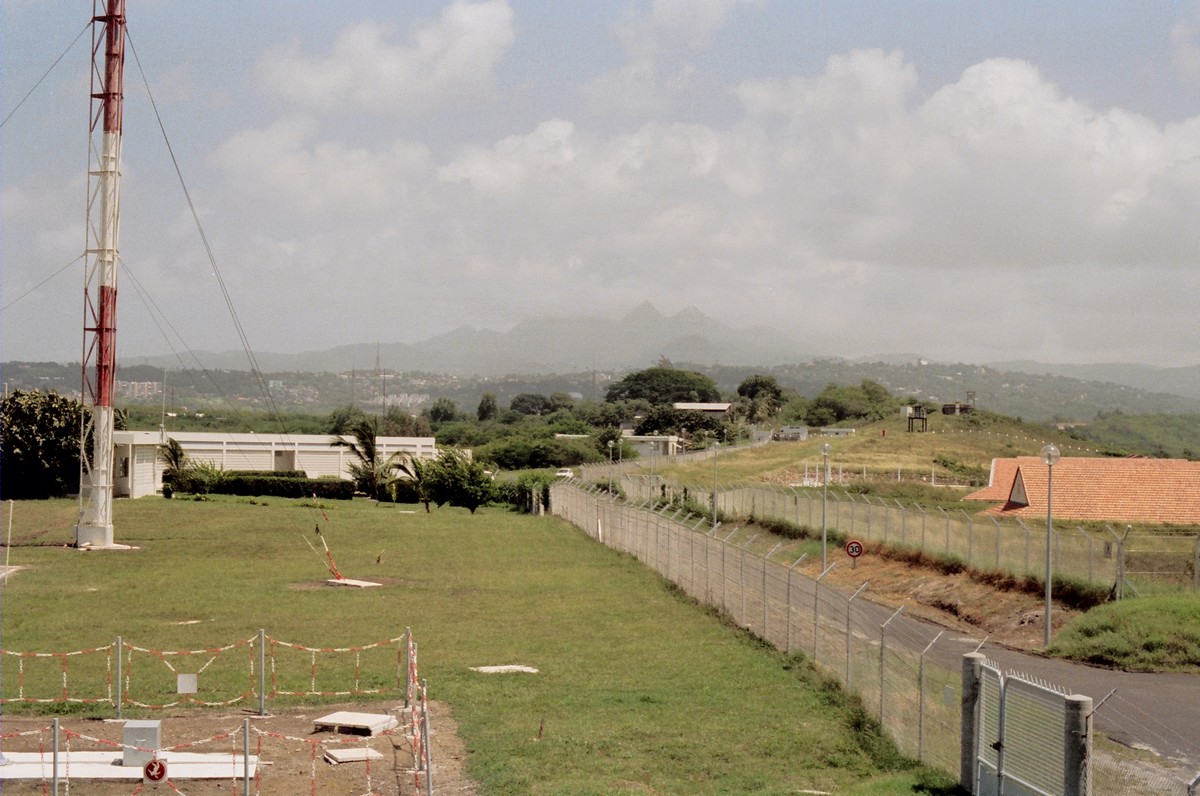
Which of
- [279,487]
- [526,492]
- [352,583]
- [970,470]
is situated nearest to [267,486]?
[279,487]

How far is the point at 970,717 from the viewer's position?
47.4 feet

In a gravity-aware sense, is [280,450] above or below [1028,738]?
below

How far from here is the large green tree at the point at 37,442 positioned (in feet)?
238

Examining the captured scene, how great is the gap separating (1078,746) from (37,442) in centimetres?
7152

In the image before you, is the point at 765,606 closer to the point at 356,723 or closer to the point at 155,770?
the point at 356,723

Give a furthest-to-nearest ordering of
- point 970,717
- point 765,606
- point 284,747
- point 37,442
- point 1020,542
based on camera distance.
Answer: point 37,442 → point 1020,542 → point 765,606 → point 284,747 → point 970,717

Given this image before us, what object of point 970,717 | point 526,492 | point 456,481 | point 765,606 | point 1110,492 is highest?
point 970,717

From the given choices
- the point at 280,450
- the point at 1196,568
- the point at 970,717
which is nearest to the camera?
the point at 970,717

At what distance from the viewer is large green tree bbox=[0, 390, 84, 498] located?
7244 centimetres

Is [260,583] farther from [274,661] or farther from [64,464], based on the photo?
[64,464]

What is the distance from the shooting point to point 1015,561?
124 feet

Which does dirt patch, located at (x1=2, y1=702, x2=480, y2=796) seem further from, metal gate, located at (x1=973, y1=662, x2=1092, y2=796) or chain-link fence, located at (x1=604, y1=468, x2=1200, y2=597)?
chain-link fence, located at (x1=604, y1=468, x2=1200, y2=597)

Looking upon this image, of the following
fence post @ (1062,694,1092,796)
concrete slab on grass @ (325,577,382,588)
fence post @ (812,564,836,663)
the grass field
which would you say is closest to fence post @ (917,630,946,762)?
the grass field

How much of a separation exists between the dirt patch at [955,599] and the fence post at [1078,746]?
62.3 feet
